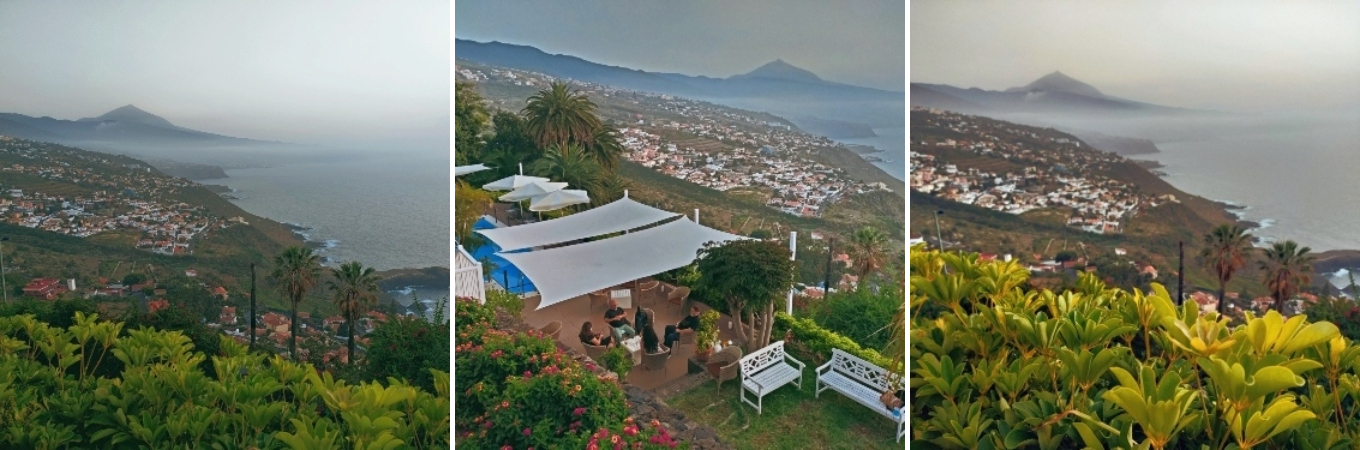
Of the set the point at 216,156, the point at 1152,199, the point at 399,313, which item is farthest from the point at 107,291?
the point at 1152,199

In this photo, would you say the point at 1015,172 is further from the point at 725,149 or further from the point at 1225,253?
the point at 725,149

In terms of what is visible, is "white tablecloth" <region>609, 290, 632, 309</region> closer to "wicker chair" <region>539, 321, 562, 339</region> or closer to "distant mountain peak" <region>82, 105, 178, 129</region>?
"wicker chair" <region>539, 321, 562, 339</region>

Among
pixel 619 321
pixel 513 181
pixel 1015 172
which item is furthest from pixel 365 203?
pixel 1015 172

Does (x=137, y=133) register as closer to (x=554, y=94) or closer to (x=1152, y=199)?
(x=554, y=94)

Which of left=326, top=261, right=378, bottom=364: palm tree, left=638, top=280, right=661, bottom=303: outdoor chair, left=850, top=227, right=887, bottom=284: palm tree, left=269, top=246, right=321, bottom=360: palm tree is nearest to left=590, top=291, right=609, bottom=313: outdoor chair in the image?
left=638, top=280, right=661, bottom=303: outdoor chair

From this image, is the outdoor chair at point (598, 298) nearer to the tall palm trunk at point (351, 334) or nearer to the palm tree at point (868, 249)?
the palm tree at point (868, 249)

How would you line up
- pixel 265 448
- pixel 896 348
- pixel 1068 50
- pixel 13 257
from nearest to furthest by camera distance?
pixel 265 448 → pixel 896 348 → pixel 13 257 → pixel 1068 50
